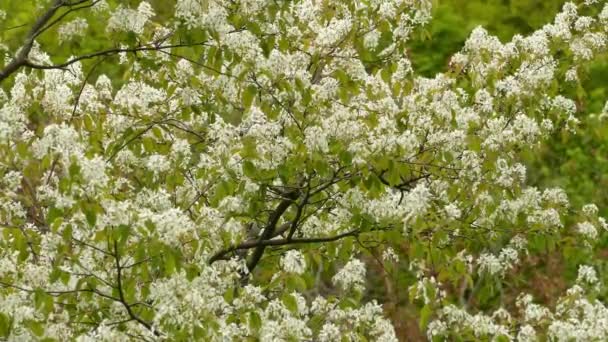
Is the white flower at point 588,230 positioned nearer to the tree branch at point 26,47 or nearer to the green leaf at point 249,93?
the green leaf at point 249,93

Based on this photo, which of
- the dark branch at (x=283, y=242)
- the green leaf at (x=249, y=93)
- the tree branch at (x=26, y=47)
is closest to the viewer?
the tree branch at (x=26, y=47)

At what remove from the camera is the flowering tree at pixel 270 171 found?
17.5 ft

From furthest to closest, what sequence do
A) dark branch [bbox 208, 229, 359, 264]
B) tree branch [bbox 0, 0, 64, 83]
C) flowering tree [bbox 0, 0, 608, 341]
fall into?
dark branch [bbox 208, 229, 359, 264]
tree branch [bbox 0, 0, 64, 83]
flowering tree [bbox 0, 0, 608, 341]

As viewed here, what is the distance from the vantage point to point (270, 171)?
19.9 feet

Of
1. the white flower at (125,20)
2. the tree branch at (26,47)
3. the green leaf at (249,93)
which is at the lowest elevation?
the green leaf at (249,93)

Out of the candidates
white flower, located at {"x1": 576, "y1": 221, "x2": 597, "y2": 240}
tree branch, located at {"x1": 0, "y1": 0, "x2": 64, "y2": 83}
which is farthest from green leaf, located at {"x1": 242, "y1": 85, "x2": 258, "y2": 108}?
white flower, located at {"x1": 576, "y1": 221, "x2": 597, "y2": 240}

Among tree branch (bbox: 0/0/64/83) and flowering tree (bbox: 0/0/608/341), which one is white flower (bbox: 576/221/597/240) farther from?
tree branch (bbox: 0/0/64/83)

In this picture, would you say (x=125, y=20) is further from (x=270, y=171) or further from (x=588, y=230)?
(x=588, y=230)

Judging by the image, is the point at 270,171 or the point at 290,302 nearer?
the point at 290,302

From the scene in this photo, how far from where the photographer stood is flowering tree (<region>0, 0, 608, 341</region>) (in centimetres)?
533

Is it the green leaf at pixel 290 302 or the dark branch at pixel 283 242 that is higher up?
the dark branch at pixel 283 242

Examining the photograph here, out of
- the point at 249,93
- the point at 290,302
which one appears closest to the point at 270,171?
the point at 249,93

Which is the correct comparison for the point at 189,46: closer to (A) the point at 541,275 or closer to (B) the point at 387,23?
(B) the point at 387,23

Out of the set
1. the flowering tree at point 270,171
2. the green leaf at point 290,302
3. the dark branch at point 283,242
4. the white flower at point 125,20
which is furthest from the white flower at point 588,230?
the white flower at point 125,20
